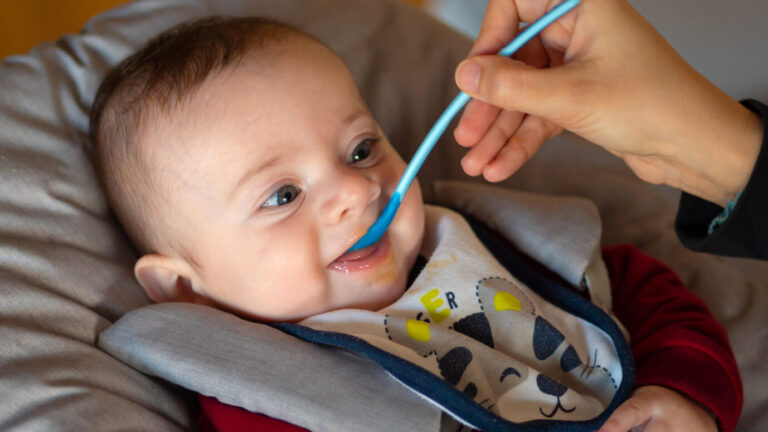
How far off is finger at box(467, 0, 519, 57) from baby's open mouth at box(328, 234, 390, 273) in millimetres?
292

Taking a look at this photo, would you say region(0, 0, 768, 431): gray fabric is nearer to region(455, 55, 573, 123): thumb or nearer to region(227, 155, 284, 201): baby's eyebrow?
region(227, 155, 284, 201): baby's eyebrow

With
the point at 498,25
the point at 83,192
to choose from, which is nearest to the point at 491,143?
the point at 498,25

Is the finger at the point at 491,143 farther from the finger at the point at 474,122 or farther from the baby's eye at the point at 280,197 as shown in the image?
the baby's eye at the point at 280,197

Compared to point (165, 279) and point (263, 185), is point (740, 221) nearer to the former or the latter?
point (263, 185)

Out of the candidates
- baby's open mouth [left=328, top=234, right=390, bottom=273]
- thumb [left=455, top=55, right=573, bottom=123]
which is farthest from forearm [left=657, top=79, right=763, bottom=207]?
baby's open mouth [left=328, top=234, right=390, bottom=273]

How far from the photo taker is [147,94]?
90 cm

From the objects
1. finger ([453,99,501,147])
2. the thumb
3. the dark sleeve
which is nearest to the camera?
the thumb

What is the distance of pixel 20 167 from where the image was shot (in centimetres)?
94

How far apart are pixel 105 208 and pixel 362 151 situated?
41 cm

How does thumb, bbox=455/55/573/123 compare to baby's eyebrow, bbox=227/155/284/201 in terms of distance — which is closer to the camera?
thumb, bbox=455/55/573/123

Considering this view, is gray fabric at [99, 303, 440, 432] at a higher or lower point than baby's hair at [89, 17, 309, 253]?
lower

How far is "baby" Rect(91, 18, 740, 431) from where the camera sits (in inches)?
33.8

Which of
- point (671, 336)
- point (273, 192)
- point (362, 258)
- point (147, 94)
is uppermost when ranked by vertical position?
point (147, 94)

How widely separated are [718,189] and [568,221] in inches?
9.5
